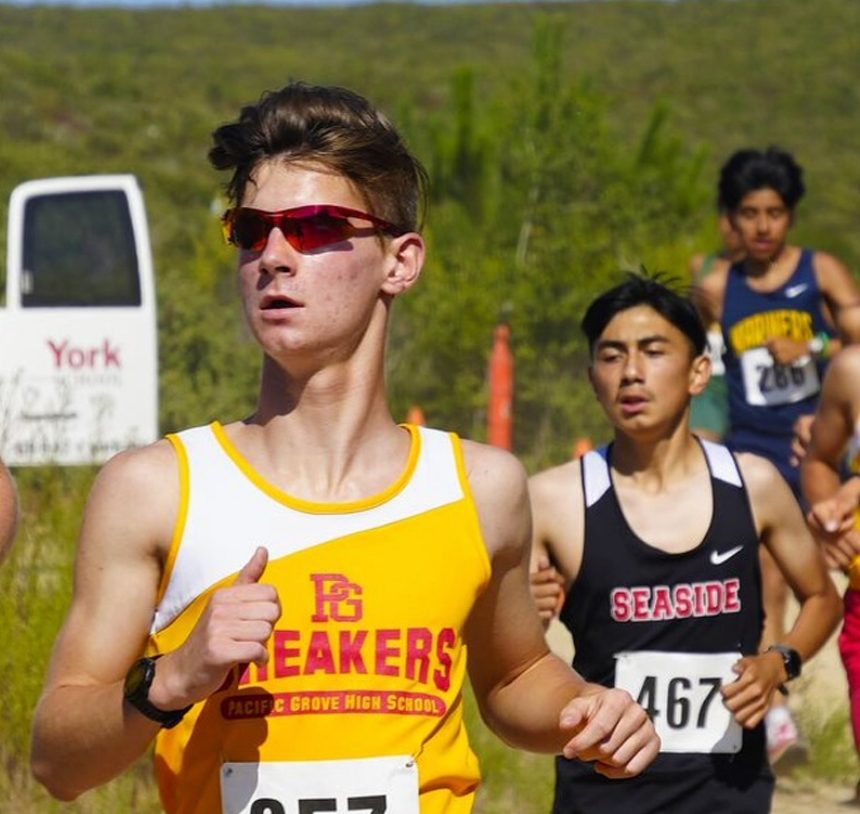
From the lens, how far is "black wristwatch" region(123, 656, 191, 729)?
2.55 m

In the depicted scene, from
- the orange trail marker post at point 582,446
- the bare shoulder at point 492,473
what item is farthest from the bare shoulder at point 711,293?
the bare shoulder at point 492,473

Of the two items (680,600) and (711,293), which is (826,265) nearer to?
(711,293)

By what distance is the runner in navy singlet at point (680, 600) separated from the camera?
4.94m

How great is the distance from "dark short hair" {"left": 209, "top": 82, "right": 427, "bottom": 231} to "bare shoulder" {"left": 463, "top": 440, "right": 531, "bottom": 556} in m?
0.38

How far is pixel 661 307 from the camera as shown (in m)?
5.59

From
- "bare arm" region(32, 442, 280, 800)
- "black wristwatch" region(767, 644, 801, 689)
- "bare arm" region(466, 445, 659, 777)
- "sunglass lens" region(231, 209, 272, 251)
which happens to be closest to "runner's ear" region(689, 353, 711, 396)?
"black wristwatch" region(767, 644, 801, 689)

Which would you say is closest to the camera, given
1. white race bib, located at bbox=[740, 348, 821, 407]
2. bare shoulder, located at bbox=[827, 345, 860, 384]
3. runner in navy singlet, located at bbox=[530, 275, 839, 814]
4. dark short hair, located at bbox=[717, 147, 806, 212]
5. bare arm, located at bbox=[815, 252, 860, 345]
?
runner in navy singlet, located at bbox=[530, 275, 839, 814]

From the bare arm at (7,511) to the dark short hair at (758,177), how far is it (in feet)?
18.6

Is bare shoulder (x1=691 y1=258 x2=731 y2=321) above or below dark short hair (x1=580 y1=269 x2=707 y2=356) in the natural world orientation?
below

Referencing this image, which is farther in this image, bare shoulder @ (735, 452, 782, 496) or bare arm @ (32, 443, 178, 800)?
bare shoulder @ (735, 452, 782, 496)

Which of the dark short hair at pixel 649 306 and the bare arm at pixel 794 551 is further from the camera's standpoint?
the dark short hair at pixel 649 306

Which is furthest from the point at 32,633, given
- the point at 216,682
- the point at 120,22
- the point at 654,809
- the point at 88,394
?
the point at 120,22

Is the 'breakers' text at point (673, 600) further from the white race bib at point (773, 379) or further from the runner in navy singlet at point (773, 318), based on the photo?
the white race bib at point (773, 379)

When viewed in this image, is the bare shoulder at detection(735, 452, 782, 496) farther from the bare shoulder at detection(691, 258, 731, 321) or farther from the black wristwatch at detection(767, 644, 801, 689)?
the bare shoulder at detection(691, 258, 731, 321)
